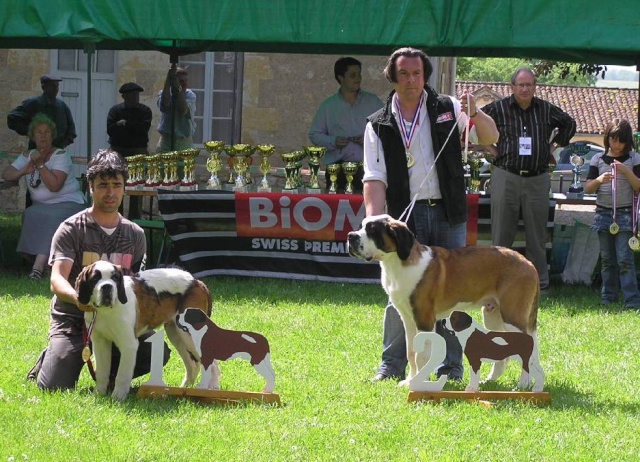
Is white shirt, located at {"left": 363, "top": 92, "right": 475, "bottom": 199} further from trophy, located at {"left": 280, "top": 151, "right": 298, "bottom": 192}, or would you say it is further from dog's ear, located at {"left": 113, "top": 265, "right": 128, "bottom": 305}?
trophy, located at {"left": 280, "top": 151, "right": 298, "bottom": 192}

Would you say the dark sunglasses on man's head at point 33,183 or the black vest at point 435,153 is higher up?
the black vest at point 435,153

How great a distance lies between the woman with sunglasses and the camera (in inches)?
423

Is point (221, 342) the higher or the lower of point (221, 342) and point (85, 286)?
the lower

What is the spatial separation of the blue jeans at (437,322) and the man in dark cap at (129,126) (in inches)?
302

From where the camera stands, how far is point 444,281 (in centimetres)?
608

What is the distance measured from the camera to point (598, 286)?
10828 mm

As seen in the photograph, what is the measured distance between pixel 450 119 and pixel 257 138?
11.8 metres

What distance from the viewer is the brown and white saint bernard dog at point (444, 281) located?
584cm

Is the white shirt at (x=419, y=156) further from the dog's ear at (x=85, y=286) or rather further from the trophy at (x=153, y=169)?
the trophy at (x=153, y=169)

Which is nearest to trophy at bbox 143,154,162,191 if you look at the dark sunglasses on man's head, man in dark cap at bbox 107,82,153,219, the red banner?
the red banner

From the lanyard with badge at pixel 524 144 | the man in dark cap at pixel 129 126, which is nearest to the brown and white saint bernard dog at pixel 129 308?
the lanyard with badge at pixel 524 144

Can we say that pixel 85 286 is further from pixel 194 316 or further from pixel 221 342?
pixel 221 342

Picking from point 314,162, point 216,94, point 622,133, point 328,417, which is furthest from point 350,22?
point 216,94

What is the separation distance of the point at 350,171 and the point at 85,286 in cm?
513
